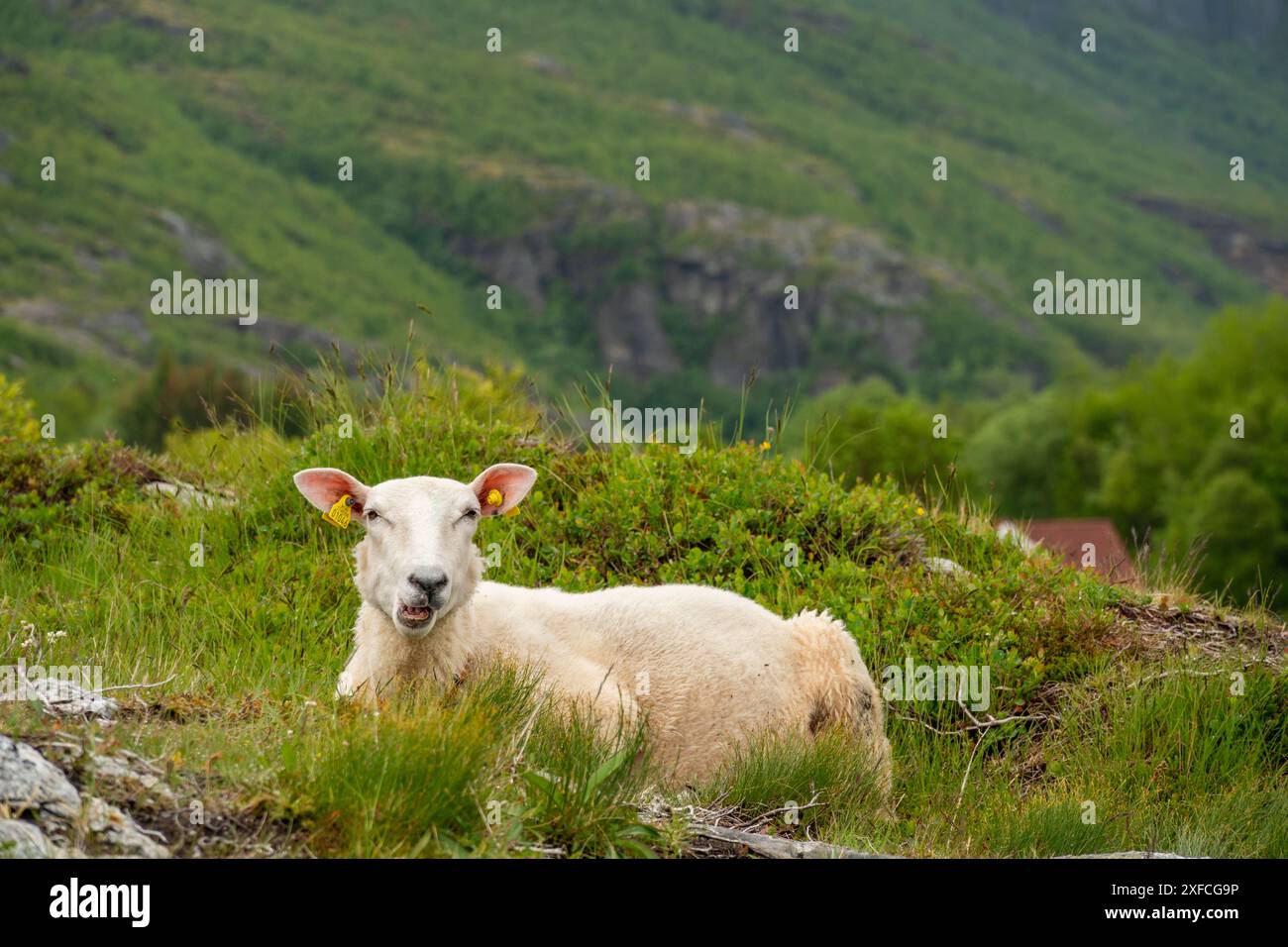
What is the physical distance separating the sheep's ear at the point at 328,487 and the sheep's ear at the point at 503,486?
66 centimetres

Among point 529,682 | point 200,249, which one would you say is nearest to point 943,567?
point 529,682

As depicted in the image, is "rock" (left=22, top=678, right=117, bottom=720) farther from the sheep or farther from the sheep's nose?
the sheep's nose

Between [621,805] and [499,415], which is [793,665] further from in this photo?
[499,415]

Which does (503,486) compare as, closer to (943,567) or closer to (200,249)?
(943,567)

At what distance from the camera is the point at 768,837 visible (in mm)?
5680

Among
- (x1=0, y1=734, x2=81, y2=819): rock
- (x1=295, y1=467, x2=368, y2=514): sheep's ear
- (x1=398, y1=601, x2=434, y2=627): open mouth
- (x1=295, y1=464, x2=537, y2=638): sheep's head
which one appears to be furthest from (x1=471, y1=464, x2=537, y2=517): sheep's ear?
(x1=0, y1=734, x2=81, y2=819): rock

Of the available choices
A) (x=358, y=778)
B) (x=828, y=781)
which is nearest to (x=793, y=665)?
(x=828, y=781)

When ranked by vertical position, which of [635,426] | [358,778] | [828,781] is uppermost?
[635,426]

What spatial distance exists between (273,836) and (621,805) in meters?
1.33

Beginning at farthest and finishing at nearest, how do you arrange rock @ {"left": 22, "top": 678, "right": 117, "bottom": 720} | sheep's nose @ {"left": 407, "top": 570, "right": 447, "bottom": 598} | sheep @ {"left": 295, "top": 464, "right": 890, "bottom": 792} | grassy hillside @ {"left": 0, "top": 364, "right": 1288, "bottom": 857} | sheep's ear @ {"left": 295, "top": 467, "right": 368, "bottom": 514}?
sheep's ear @ {"left": 295, "top": 467, "right": 368, "bottom": 514} < sheep @ {"left": 295, "top": 464, "right": 890, "bottom": 792} < sheep's nose @ {"left": 407, "top": 570, "right": 447, "bottom": 598} < rock @ {"left": 22, "top": 678, "right": 117, "bottom": 720} < grassy hillside @ {"left": 0, "top": 364, "right": 1288, "bottom": 857}

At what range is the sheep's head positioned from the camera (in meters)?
6.45

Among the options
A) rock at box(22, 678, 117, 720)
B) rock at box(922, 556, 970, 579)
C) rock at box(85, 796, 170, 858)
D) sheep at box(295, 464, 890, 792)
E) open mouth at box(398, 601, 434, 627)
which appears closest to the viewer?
rock at box(85, 796, 170, 858)

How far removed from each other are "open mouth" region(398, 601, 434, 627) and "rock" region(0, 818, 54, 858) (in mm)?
2406

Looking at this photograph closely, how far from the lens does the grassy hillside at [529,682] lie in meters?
4.89
